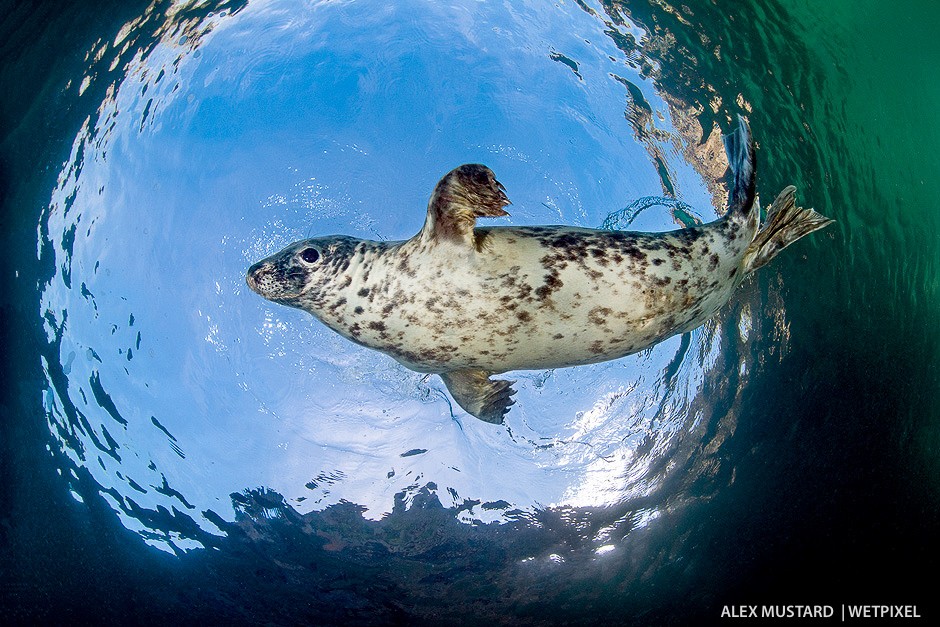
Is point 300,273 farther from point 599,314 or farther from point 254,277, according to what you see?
point 599,314

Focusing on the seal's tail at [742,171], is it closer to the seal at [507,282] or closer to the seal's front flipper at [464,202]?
the seal at [507,282]

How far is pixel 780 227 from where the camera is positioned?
466cm

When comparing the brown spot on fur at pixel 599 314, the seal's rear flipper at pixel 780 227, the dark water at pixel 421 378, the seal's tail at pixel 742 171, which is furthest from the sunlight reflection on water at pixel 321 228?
the brown spot on fur at pixel 599 314

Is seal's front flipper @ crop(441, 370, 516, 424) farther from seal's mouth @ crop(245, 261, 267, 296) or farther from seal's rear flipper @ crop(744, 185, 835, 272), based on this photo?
seal's rear flipper @ crop(744, 185, 835, 272)

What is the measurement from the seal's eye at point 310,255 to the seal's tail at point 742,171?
3308 mm

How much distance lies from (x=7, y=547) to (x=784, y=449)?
11.8 meters

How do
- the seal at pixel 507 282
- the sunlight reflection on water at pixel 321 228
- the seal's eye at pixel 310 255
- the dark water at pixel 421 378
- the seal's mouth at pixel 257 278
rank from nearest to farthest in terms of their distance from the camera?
1. the seal at pixel 507 282
2. the seal's mouth at pixel 257 278
3. the seal's eye at pixel 310 255
4. the dark water at pixel 421 378
5. the sunlight reflection on water at pixel 321 228

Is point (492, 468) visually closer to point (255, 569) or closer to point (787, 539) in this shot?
point (255, 569)

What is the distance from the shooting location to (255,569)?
31.1 feet

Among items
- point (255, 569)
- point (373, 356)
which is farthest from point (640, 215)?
point (255, 569)

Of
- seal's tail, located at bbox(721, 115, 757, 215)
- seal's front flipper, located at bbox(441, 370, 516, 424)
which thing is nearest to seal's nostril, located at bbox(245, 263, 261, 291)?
seal's front flipper, located at bbox(441, 370, 516, 424)

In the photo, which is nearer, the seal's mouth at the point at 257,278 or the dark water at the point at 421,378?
the seal's mouth at the point at 257,278

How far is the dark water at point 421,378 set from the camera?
6.91m

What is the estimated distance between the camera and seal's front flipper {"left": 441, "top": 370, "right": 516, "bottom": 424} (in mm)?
4898
